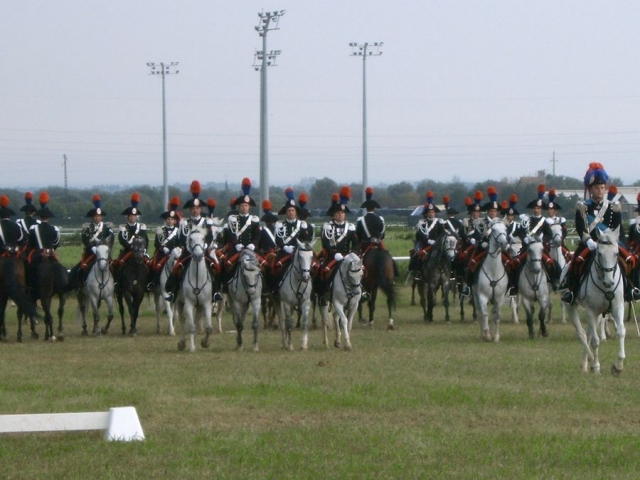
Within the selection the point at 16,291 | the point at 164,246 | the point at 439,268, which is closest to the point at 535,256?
the point at 439,268

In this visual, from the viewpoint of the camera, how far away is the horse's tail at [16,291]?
21.2 metres

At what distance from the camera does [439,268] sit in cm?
2625

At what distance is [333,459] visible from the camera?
1048 centimetres

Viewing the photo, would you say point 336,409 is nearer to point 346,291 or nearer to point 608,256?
point 608,256

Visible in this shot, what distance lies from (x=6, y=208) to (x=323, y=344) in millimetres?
6868

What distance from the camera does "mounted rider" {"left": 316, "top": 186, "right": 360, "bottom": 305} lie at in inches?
800

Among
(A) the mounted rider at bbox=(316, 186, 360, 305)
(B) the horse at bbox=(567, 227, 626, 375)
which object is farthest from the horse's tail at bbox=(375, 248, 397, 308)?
(B) the horse at bbox=(567, 227, 626, 375)

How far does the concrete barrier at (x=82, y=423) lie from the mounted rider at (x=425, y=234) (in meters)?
16.2

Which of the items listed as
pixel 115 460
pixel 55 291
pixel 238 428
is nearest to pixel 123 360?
pixel 55 291

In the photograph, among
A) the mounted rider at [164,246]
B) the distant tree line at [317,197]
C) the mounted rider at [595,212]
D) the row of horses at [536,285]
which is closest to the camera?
the row of horses at [536,285]

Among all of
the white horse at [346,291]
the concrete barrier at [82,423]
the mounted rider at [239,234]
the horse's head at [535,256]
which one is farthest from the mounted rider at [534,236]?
the concrete barrier at [82,423]

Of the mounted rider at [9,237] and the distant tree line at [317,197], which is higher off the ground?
the mounted rider at [9,237]

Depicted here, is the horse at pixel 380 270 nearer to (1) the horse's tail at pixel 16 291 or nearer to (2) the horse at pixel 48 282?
(2) the horse at pixel 48 282

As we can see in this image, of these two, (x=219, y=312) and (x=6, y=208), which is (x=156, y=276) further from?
(x=6, y=208)
